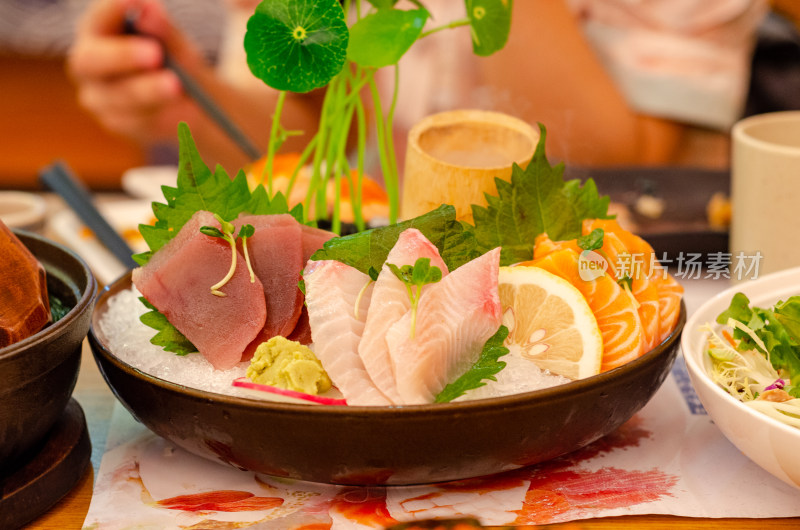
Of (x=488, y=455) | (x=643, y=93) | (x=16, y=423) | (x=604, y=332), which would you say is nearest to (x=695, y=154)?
(x=643, y=93)

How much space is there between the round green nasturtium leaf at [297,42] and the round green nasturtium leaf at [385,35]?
2.5 inches

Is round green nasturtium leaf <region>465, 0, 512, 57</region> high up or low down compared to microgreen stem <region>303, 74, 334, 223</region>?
up

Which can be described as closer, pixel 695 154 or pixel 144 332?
pixel 144 332

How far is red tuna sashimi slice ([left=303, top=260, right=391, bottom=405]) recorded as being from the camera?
2.53ft

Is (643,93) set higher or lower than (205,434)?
lower

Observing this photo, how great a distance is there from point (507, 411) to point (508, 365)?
0.12m

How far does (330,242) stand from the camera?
34.8 inches

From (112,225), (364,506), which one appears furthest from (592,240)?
(112,225)

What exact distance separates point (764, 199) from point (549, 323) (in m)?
0.61

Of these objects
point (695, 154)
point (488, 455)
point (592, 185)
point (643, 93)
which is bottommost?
point (695, 154)

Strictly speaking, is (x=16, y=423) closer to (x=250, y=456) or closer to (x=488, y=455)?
(x=250, y=456)

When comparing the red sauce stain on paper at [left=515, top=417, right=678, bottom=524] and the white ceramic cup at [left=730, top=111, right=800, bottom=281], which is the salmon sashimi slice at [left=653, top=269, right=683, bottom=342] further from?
the white ceramic cup at [left=730, top=111, right=800, bottom=281]

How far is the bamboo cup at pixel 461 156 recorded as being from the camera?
991 millimetres

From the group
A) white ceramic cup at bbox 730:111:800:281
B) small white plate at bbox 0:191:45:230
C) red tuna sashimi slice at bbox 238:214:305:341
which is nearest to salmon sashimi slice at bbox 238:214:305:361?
red tuna sashimi slice at bbox 238:214:305:341
